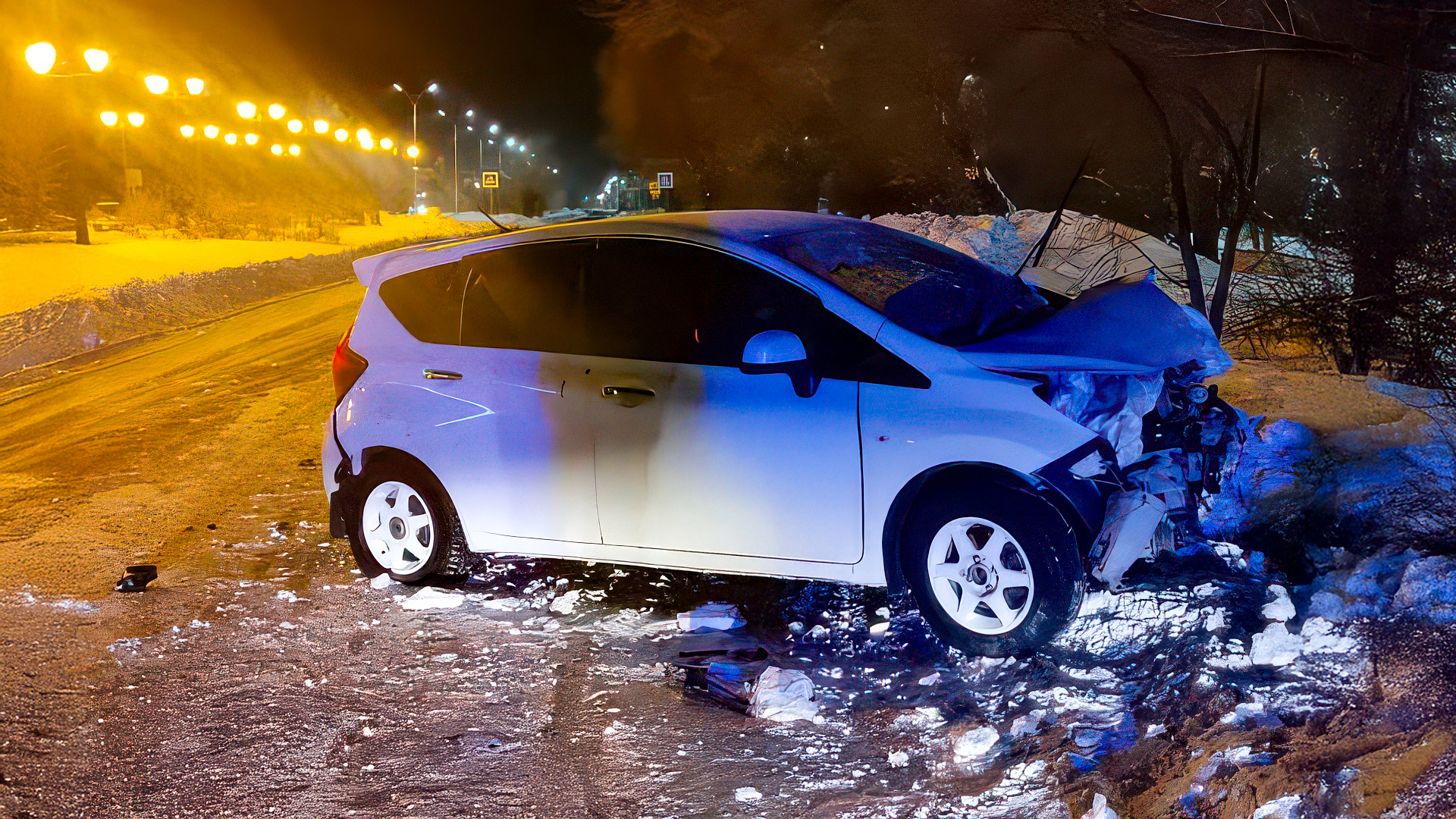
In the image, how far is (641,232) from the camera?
5.34 m

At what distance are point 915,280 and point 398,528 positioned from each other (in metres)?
2.93

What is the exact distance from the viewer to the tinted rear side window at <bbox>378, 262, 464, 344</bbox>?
18.8 ft

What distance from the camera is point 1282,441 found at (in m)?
6.27

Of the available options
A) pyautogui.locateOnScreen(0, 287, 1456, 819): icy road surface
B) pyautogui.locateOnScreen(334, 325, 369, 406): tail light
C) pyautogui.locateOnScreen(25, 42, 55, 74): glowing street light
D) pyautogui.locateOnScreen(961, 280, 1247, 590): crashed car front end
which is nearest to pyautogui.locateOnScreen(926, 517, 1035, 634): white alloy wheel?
pyautogui.locateOnScreen(0, 287, 1456, 819): icy road surface

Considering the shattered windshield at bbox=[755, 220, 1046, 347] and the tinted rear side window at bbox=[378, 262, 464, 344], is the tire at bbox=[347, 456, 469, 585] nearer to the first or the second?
the tinted rear side window at bbox=[378, 262, 464, 344]

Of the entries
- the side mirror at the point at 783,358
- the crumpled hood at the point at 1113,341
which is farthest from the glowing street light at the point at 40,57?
the crumpled hood at the point at 1113,341

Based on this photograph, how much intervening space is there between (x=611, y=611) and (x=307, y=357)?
30.6ft

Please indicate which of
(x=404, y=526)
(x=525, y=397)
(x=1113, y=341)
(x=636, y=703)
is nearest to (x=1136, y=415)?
(x=1113, y=341)

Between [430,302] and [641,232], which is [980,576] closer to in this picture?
[641,232]

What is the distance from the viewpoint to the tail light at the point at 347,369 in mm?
5953

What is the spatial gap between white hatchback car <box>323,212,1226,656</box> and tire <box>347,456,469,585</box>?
0.01 m

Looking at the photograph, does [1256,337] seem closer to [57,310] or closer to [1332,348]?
→ [1332,348]

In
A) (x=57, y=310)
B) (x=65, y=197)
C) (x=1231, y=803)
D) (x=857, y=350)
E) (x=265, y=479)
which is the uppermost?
(x=65, y=197)

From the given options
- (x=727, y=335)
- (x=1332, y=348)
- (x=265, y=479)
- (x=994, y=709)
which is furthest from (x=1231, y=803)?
(x=265, y=479)
